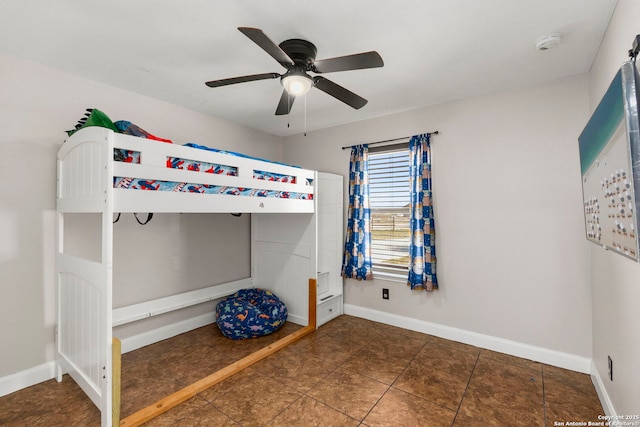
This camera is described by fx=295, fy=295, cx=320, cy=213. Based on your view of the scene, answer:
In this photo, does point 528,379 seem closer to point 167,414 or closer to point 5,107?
point 167,414

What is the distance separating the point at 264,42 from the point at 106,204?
120 cm

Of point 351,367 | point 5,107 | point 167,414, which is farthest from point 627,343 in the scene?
point 5,107

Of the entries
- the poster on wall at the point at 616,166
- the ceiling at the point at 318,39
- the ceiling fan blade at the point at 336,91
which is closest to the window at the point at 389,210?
the ceiling at the point at 318,39

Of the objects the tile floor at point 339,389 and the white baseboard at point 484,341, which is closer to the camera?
the tile floor at point 339,389

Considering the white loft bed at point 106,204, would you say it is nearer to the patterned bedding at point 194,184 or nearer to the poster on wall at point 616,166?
the patterned bedding at point 194,184

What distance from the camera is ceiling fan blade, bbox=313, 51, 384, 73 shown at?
1564 millimetres

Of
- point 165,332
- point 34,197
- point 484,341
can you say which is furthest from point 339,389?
point 34,197

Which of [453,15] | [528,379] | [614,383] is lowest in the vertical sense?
[528,379]

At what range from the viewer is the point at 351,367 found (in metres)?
2.43

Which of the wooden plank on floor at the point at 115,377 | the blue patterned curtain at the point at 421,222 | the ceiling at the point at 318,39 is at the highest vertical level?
the ceiling at the point at 318,39

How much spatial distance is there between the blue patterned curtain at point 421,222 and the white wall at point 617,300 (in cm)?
121

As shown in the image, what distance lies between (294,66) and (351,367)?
7.51 feet

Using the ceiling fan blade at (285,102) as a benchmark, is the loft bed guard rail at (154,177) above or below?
below

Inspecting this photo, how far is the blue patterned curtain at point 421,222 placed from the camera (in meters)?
2.97
